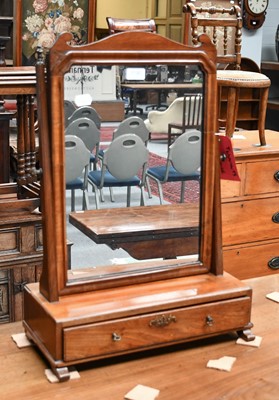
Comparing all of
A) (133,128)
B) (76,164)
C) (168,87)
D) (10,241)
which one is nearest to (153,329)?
(76,164)

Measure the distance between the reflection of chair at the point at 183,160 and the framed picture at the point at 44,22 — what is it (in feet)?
14.5

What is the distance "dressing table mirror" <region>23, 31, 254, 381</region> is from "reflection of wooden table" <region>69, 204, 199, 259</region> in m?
0.01

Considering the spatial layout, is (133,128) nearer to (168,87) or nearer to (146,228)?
(168,87)

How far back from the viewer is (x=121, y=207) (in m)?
1.91

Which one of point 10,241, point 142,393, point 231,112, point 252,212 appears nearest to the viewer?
point 142,393

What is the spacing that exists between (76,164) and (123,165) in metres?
0.50

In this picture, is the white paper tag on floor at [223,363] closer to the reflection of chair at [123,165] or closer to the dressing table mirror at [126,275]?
the dressing table mirror at [126,275]

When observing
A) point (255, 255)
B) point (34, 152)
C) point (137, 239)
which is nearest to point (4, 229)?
point (34, 152)

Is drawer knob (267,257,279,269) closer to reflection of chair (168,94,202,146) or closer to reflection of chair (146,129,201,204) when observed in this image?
reflection of chair (146,129,201,204)

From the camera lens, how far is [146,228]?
7.00 feet

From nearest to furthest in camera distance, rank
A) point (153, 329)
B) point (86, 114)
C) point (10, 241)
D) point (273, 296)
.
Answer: point (153, 329), point (86, 114), point (273, 296), point (10, 241)

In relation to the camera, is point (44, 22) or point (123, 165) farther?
point (44, 22)

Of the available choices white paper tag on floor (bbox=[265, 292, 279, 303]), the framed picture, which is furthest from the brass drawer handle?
the framed picture

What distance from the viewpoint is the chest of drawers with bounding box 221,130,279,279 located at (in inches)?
120
